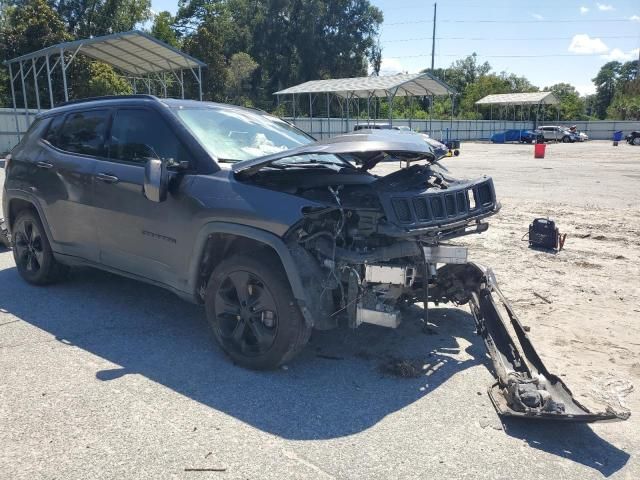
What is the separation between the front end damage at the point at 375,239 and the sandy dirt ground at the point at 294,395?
331 mm

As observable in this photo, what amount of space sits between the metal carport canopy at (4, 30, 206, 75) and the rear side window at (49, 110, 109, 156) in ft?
50.3

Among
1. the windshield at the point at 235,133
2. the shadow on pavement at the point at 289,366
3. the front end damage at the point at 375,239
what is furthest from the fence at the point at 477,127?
the front end damage at the point at 375,239

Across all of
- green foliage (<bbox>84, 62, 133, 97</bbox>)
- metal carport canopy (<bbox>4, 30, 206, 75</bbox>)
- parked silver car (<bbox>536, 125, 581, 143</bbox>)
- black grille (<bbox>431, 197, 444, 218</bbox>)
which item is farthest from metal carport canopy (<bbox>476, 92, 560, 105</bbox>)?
black grille (<bbox>431, 197, 444, 218</bbox>)

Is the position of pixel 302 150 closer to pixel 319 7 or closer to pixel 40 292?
pixel 40 292

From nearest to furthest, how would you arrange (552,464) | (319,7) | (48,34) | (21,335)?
(552,464) → (21,335) → (48,34) → (319,7)

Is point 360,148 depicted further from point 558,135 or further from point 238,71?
point 558,135

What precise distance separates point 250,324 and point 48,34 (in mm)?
34063

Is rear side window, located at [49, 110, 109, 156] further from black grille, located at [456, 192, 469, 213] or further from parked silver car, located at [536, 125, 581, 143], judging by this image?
parked silver car, located at [536, 125, 581, 143]

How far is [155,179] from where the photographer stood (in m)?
4.14

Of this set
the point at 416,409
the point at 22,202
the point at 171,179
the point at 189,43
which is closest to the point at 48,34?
the point at 189,43

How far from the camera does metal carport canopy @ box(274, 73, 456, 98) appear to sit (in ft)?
116

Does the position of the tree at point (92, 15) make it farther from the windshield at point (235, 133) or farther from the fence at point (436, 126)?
the windshield at point (235, 133)

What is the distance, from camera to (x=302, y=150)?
12.6ft

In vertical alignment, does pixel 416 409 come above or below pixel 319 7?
below
